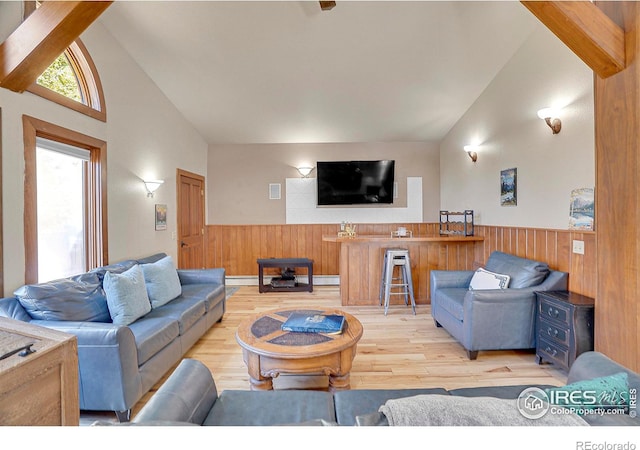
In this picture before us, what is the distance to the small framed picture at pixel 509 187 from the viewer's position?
3465mm

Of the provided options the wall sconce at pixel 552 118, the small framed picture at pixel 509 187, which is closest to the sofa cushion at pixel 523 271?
the small framed picture at pixel 509 187

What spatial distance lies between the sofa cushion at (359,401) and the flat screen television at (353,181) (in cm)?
423

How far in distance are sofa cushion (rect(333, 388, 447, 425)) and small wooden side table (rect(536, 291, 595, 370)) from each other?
154 centimetres

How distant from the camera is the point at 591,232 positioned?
2.44m

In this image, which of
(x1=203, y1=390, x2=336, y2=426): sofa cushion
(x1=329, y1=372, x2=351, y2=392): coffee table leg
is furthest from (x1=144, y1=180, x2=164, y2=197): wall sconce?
(x1=329, y1=372, x2=351, y2=392): coffee table leg

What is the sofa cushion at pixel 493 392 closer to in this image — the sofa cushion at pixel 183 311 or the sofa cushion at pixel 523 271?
the sofa cushion at pixel 523 271

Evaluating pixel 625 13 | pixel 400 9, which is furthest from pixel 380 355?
pixel 400 9

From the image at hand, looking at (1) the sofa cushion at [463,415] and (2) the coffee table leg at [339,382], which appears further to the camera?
(2) the coffee table leg at [339,382]

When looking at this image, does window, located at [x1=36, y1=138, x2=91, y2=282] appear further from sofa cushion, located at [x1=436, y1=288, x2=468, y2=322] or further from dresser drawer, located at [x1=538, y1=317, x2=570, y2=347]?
dresser drawer, located at [x1=538, y1=317, x2=570, y2=347]

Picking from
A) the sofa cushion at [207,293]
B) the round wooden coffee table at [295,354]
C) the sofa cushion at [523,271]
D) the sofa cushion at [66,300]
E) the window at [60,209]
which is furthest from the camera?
the sofa cushion at [207,293]

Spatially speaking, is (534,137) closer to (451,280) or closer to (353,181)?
(451,280)

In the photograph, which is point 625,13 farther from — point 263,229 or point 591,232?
point 263,229

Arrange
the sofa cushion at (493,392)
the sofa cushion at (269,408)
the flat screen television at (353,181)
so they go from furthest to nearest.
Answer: the flat screen television at (353,181) < the sofa cushion at (493,392) < the sofa cushion at (269,408)
